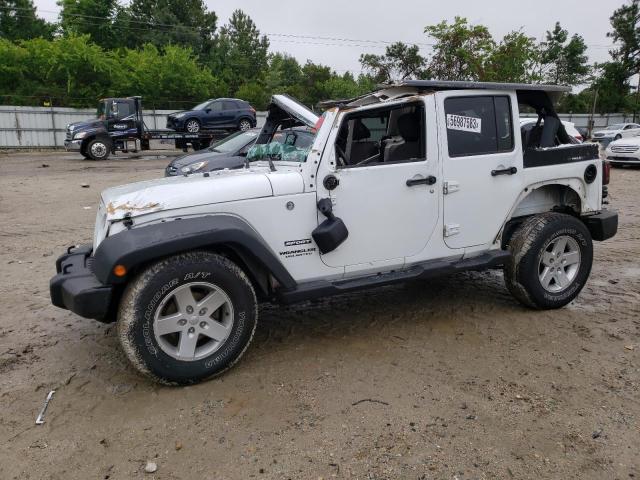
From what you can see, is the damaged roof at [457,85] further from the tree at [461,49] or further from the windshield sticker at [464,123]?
the tree at [461,49]

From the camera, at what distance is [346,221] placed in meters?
3.85

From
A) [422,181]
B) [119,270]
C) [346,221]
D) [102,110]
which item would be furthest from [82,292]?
[102,110]

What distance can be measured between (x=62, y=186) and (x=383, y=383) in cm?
1198

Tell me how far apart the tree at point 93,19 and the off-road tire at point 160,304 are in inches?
1790

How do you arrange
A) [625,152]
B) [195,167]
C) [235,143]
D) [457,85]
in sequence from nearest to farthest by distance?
[457,85] < [195,167] < [235,143] < [625,152]

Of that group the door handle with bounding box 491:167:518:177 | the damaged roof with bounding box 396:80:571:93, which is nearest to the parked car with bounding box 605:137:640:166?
the damaged roof with bounding box 396:80:571:93

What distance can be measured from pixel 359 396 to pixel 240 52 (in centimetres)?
5787

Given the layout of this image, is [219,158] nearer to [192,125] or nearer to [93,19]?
[192,125]

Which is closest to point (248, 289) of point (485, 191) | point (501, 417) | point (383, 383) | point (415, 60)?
point (383, 383)

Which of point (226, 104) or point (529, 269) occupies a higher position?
point (226, 104)

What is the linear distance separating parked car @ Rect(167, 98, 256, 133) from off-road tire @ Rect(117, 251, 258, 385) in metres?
19.8

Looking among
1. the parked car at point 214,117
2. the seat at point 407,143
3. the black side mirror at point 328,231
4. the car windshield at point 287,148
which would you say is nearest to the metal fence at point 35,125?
the parked car at point 214,117

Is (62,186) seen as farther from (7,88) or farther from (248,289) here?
(7,88)

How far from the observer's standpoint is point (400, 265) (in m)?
4.16
